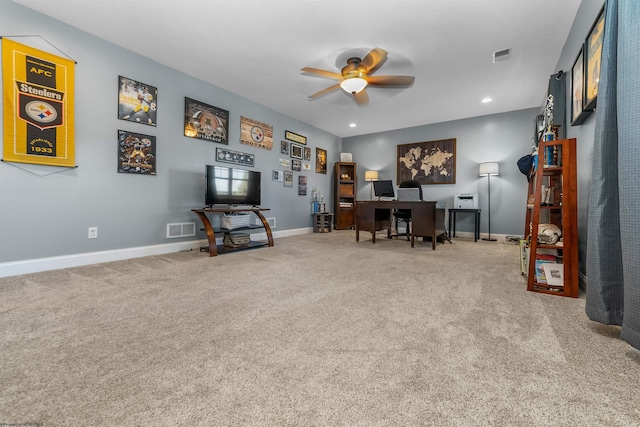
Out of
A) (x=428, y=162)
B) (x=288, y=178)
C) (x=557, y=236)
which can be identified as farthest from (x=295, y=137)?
(x=557, y=236)

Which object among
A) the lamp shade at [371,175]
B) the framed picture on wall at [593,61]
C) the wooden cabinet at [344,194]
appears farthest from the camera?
the wooden cabinet at [344,194]

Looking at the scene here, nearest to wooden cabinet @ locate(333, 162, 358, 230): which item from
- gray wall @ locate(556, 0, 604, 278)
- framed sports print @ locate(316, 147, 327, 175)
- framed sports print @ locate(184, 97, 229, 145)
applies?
framed sports print @ locate(316, 147, 327, 175)

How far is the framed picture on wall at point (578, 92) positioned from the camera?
2.07m

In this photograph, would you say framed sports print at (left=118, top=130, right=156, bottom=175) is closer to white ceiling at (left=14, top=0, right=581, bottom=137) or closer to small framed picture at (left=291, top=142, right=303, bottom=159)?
white ceiling at (left=14, top=0, right=581, bottom=137)

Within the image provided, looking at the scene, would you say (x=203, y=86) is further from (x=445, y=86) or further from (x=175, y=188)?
(x=445, y=86)

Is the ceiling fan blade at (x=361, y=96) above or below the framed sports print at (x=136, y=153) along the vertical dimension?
above

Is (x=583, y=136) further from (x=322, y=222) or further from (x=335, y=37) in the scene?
(x=322, y=222)

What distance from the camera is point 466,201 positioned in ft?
17.1

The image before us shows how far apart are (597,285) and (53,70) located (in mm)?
4630

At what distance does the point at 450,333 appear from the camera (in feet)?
4.36

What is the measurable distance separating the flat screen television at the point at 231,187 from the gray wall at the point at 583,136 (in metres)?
3.80

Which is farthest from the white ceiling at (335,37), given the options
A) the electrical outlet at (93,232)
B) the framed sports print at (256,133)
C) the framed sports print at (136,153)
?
the electrical outlet at (93,232)

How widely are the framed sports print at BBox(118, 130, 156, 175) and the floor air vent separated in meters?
0.75

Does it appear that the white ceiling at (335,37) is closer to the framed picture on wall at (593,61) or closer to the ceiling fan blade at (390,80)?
the ceiling fan blade at (390,80)
